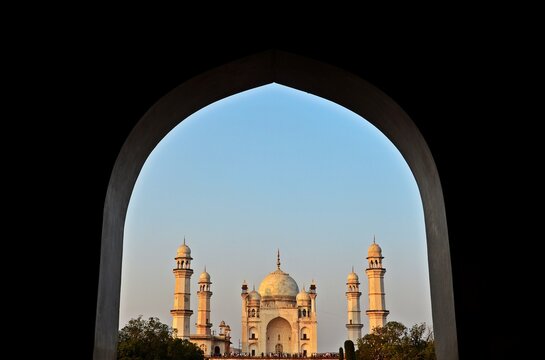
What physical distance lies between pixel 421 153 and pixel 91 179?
248cm

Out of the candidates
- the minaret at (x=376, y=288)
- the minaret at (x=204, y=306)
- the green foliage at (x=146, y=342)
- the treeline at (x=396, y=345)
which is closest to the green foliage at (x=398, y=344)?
the treeline at (x=396, y=345)

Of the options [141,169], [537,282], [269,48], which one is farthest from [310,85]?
[537,282]

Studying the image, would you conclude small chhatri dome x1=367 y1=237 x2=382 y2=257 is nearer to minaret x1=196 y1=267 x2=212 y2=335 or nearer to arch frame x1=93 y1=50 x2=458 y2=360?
minaret x1=196 y1=267 x2=212 y2=335

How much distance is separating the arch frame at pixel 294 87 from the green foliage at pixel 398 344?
27.7m

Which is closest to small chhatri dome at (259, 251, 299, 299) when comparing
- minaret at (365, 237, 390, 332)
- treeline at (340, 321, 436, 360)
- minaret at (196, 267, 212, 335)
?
minaret at (196, 267, 212, 335)

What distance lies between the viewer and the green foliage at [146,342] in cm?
3150

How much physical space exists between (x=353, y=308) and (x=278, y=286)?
8.09m

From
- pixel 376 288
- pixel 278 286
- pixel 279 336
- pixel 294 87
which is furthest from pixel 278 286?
pixel 294 87

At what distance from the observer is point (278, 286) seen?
207 feet

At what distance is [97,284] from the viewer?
4.15 m

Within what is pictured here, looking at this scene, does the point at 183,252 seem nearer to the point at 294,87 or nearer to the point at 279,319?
the point at 279,319

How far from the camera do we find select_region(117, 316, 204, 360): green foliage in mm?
31500

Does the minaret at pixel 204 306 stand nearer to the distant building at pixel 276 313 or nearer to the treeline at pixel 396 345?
the distant building at pixel 276 313

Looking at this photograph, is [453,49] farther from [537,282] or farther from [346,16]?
[537,282]
